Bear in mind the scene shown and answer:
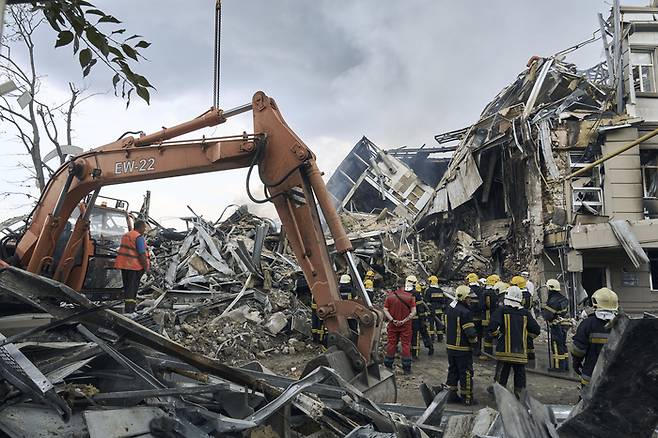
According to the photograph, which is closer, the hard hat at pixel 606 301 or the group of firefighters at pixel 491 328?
the hard hat at pixel 606 301

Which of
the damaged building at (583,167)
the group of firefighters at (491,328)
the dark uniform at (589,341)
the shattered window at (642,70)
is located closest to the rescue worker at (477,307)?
the group of firefighters at (491,328)

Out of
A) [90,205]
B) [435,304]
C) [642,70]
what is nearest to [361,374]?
[90,205]

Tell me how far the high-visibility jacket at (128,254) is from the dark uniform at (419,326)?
549 cm

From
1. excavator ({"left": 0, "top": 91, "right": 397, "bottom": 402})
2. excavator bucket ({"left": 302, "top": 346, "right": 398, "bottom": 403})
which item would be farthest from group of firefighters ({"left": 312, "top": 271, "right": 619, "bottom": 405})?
excavator ({"left": 0, "top": 91, "right": 397, "bottom": 402})

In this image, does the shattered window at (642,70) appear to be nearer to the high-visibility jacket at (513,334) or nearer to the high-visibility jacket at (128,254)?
the high-visibility jacket at (513,334)

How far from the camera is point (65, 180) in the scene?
6902 millimetres

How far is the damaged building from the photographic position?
14.4 m

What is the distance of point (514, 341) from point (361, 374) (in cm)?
281

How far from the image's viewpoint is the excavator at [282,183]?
5.50 metres

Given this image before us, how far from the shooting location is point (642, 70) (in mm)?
15664

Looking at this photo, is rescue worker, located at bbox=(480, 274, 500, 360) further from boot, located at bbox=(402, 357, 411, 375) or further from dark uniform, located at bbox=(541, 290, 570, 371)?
boot, located at bbox=(402, 357, 411, 375)

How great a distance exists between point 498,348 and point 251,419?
15.8 ft

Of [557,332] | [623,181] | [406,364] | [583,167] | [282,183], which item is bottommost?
[406,364]

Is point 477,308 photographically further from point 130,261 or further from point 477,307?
point 130,261
